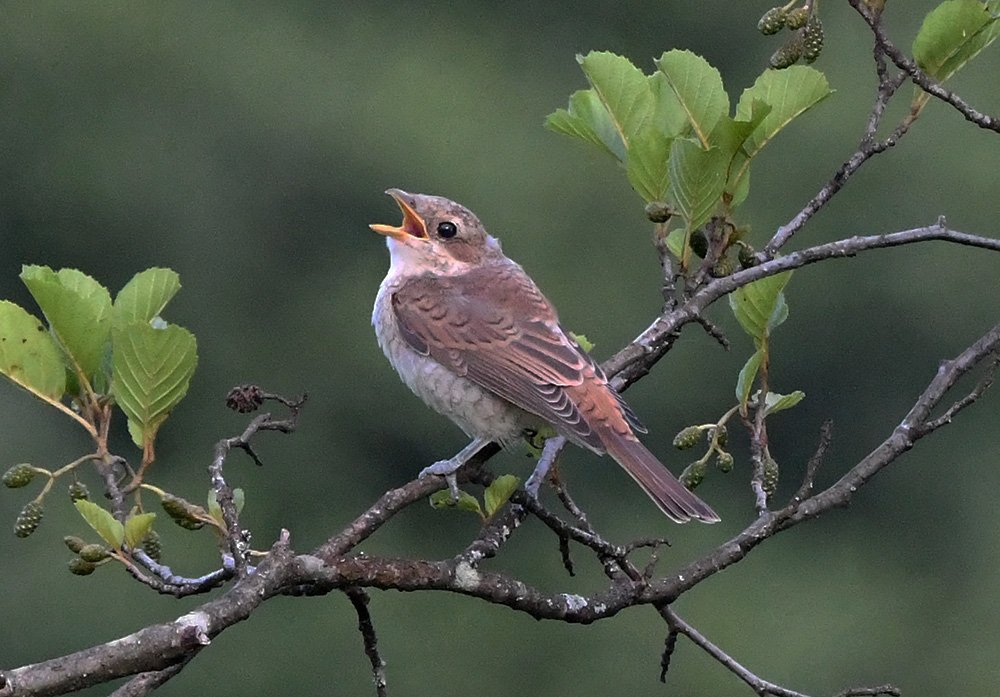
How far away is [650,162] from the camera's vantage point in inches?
129

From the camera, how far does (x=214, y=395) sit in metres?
21.0

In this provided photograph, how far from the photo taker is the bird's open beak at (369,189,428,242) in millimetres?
4797

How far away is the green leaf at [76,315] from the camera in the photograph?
9.40ft

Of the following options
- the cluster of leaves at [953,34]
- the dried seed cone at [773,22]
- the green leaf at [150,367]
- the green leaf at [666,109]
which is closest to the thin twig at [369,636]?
the green leaf at [150,367]

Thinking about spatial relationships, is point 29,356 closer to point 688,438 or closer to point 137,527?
point 137,527

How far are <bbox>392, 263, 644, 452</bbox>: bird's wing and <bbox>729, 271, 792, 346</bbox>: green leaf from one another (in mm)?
797

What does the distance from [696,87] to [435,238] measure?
1.70m

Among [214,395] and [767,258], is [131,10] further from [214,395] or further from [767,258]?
[767,258]

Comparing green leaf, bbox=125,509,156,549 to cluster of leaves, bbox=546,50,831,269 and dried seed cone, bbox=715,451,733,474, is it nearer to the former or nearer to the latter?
dried seed cone, bbox=715,451,733,474

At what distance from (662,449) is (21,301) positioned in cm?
828

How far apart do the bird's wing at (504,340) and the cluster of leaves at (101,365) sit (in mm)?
1362

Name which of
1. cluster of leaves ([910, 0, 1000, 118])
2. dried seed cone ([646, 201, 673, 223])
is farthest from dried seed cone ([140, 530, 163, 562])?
cluster of leaves ([910, 0, 1000, 118])

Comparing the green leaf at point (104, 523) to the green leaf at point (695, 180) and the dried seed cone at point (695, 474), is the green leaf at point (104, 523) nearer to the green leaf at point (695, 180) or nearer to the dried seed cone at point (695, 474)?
the dried seed cone at point (695, 474)

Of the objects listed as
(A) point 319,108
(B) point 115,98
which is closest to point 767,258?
(A) point 319,108
